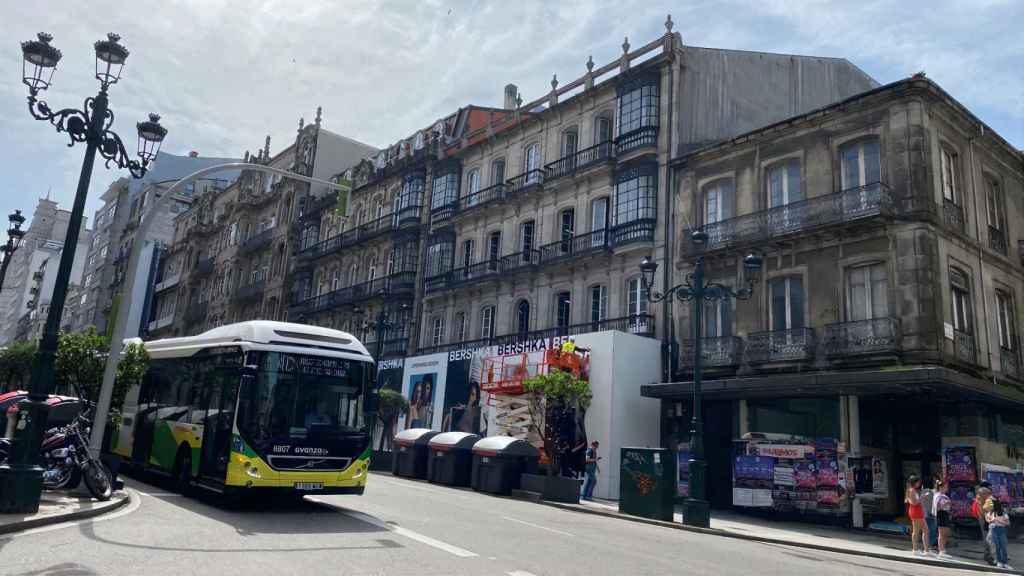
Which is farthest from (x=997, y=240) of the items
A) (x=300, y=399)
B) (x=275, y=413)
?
(x=275, y=413)

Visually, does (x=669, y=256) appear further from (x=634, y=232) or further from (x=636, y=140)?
(x=636, y=140)

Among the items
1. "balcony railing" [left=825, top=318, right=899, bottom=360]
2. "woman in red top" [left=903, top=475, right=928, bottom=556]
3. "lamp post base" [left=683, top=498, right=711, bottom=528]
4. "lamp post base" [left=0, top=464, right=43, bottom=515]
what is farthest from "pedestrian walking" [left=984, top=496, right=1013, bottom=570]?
"lamp post base" [left=0, top=464, right=43, bottom=515]

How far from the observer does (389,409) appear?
3048 centimetres

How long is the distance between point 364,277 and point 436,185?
22.4 feet

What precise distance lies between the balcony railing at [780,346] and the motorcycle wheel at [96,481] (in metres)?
16.2

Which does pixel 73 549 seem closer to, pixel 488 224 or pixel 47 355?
pixel 47 355

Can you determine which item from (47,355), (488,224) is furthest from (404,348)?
(47,355)

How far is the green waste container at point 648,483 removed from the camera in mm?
17141

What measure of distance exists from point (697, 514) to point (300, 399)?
8962mm

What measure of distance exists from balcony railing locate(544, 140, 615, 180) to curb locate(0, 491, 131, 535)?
1983cm

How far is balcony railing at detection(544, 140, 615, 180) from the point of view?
2755cm

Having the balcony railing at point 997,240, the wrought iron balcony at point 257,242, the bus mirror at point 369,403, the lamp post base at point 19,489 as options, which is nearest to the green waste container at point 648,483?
the bus mirror at point 369,403

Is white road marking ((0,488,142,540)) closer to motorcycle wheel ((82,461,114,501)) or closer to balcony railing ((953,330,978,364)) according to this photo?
motorcycle wheel ((82,461,114,501))

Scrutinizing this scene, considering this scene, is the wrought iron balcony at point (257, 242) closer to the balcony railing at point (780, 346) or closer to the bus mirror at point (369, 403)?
the balcony railing at point (780, 346)
